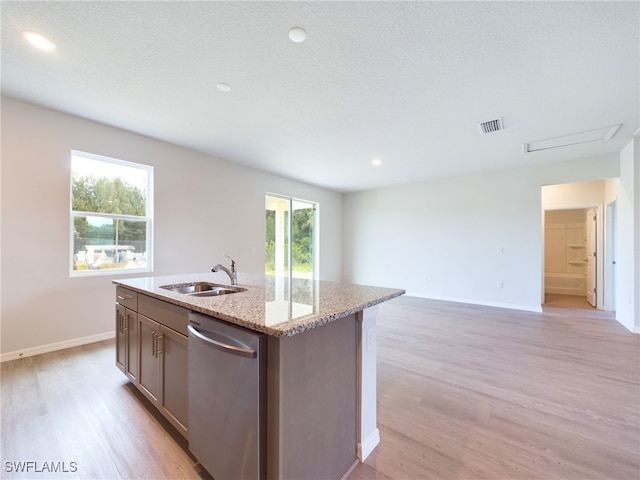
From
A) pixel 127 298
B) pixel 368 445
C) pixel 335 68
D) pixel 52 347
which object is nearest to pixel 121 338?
pixel 127 298

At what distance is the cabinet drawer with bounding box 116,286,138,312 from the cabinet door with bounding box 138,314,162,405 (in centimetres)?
15

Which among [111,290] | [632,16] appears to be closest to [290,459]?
[632,16]

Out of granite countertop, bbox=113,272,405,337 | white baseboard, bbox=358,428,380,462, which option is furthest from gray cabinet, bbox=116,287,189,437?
white baseboard, bbox=358,428,380,462

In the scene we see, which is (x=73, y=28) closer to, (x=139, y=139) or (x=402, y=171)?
(x=139, y=139)

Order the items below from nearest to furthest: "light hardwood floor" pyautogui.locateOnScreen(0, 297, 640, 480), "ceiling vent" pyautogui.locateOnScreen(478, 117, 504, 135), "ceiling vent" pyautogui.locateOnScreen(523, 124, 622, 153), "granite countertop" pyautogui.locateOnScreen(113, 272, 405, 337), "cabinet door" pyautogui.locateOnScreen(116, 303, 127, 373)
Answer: "granite countertop" pyautogui.locateOnScreen(113, 272, 405, 337)
"light hardwood floor" pyautogui.locateOnScreen(0, 297, 640, 480)
"cabinet door" pyautogui.locateOnScreen(116, 303, 127, 373)
"ceiling vent" pyautogui.locateOnScreen(478, 117, 504, 135)
"ceiling vent" pyautogui.locateOnScreen(523, 124, 622, 153)

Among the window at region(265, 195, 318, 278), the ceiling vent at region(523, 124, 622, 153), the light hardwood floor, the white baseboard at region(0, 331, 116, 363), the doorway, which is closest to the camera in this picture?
the light hardwood floor

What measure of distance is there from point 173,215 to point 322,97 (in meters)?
2.81

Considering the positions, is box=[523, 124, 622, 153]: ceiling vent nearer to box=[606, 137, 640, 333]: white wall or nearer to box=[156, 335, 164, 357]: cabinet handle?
box=[606, 137, 640, 333]: white wall

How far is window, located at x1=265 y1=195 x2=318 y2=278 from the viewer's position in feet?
19.3

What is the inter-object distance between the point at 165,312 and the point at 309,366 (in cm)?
108

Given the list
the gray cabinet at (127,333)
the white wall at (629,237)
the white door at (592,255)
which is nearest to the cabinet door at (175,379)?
the gray cabinet at (127,333)

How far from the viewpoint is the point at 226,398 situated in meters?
1.23

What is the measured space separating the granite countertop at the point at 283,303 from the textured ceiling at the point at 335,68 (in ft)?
5.95

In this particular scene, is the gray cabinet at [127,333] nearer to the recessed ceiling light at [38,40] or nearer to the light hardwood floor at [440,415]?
the light hardwood floor at [440,415]
